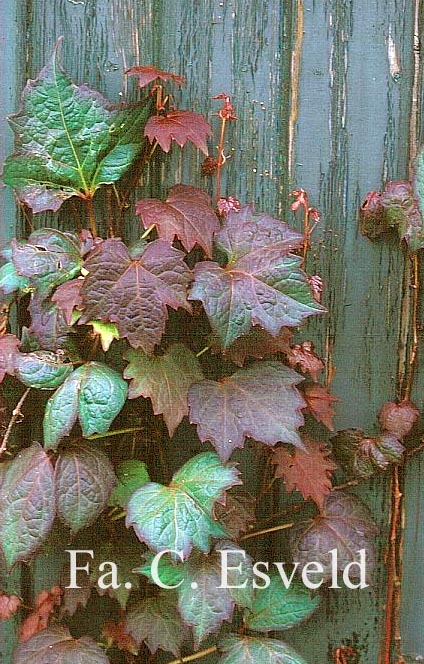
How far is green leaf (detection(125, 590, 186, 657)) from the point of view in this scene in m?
1.06

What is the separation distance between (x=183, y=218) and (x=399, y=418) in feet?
1.48

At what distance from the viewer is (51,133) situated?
1.03 meters

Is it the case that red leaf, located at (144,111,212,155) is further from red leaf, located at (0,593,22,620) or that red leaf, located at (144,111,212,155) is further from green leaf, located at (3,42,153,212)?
red leaf, located at (0,593,22,620)

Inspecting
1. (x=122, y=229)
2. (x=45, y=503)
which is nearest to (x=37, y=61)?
(x=122, y=229)

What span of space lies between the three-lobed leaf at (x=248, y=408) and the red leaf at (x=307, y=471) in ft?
0.35

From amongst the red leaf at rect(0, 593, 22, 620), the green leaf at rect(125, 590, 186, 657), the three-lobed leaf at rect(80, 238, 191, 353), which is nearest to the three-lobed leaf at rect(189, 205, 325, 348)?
the three-lobed leaf at rect(80, 238, 191, 353)

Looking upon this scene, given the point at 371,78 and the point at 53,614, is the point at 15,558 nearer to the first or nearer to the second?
the point at 53,614

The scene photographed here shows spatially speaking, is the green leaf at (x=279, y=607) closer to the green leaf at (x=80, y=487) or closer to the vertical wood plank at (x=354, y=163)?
the vertical wood plank at (x=354, y=163)

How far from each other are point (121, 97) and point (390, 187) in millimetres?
427

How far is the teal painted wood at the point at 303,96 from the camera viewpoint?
1.10 m

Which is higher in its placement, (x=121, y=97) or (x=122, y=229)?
(x=121, y=97)

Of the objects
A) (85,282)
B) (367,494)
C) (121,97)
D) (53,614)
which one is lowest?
(53,614)

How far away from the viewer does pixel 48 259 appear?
99 cm

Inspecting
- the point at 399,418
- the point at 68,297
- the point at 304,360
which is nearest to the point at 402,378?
the point at 399,418
